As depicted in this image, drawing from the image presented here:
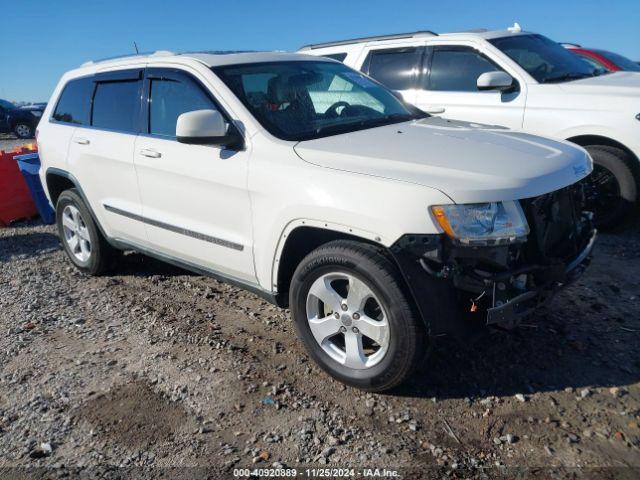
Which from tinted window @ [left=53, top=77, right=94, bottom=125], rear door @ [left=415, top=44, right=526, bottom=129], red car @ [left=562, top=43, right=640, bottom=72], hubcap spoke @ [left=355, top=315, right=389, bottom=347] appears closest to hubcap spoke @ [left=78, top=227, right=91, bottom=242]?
tinted window @ [left=53, top=77, right=94, bottom=125]

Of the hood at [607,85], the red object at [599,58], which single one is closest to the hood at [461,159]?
the hood at [607,85]

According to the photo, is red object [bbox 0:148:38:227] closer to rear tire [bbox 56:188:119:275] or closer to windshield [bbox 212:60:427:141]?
rear tire [bbox 56:188:119:275]

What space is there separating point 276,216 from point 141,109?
5.57ft

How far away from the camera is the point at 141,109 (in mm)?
4098

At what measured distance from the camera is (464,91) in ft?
19.7

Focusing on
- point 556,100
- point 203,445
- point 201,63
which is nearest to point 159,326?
point 203,445

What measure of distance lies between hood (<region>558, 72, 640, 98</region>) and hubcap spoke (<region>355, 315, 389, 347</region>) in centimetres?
378

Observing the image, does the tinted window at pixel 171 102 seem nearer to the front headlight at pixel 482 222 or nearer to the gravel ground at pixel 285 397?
the gravel ground at pixel 285 397

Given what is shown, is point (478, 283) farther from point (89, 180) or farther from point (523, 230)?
point (89, 180)

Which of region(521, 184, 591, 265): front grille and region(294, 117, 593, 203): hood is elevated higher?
Answer: region(294, 117, 593, 203): hood

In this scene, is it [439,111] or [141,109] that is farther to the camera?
[439,111]

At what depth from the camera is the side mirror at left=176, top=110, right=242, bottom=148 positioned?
3186 mm

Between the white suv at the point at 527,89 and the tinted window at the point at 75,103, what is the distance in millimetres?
2972

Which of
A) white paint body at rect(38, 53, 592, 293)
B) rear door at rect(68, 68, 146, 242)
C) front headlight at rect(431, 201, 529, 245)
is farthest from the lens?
rear door at rect(68, 68, 146, 242)
